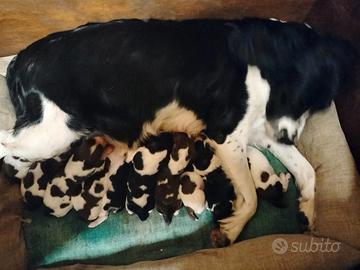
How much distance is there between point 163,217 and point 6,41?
1092 mm

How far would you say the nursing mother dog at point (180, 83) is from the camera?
1.82 meters

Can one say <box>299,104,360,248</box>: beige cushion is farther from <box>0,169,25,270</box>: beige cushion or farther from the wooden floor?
<box>0,169,25,270</box>: beige cushion

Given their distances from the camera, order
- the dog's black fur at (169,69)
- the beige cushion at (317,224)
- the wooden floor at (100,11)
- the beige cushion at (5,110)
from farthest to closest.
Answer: the wooden floor at (100,11) < the beige cushion at (5,110) < the dog's black fur at (169,69) < the beige cushion at (317,224)

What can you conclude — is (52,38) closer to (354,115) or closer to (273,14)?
(273,14)

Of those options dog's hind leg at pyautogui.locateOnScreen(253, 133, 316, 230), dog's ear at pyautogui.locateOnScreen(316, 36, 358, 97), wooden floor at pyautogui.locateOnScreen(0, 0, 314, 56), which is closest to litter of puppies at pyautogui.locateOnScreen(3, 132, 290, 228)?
dog's hind leg at pyautogui.locateOnScreen(253, 133, 316, 230)

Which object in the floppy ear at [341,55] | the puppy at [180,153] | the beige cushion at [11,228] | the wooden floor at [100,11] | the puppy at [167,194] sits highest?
the floppy ear at [341,55]

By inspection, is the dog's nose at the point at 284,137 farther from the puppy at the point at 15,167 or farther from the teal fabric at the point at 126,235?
the puppy at the point at 15,167

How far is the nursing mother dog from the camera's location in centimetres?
182

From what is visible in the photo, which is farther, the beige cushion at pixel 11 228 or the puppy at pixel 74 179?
the puppy at pixel 74 179

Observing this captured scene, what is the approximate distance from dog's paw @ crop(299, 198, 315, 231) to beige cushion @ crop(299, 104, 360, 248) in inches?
0.9

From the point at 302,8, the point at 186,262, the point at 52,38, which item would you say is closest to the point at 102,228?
the point at 186,262

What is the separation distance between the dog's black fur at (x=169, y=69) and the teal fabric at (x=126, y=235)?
0.37 meters

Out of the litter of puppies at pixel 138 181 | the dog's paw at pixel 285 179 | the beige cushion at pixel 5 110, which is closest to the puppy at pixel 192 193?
the litter of puppies at pixel 138 181

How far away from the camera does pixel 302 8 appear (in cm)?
221
